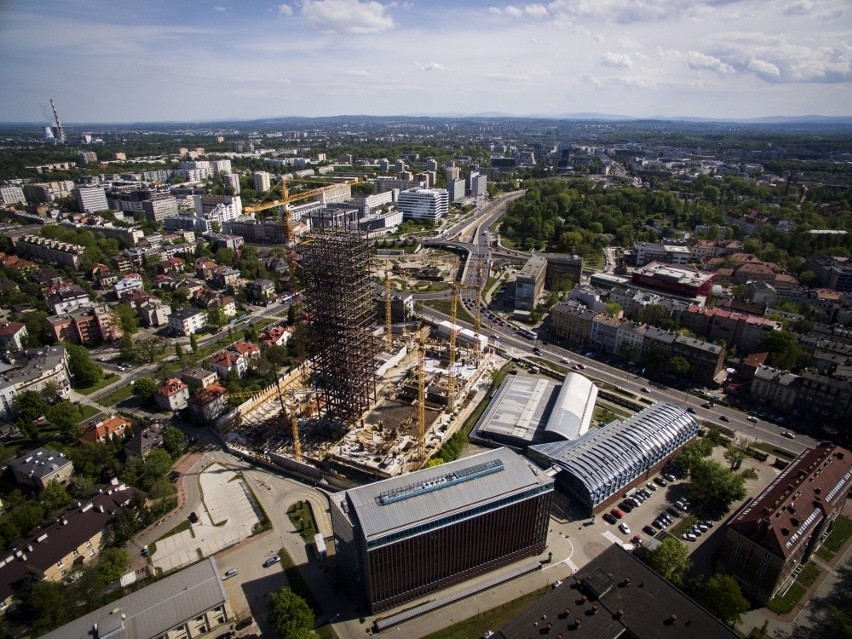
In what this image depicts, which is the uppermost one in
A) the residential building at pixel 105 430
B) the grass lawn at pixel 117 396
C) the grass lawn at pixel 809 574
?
the residential building at pixel 105 430

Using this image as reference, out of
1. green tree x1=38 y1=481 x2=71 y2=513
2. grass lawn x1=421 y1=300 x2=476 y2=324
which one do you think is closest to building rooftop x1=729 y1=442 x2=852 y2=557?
grass lawn x1=421 y1=300 x2=476 y2=324

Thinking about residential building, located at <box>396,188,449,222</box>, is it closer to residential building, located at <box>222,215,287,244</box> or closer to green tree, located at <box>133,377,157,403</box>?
residential building, located at <box>222,215,287,244</box>

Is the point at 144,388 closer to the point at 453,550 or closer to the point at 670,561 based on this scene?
the point at 453,550

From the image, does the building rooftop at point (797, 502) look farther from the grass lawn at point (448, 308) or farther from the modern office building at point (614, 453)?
the grass lawn at point (448, 308)

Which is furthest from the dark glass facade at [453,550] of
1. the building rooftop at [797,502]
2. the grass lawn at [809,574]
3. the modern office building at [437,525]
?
the grass lawn at [809,574]

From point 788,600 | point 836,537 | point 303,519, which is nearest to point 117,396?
point 303,519
